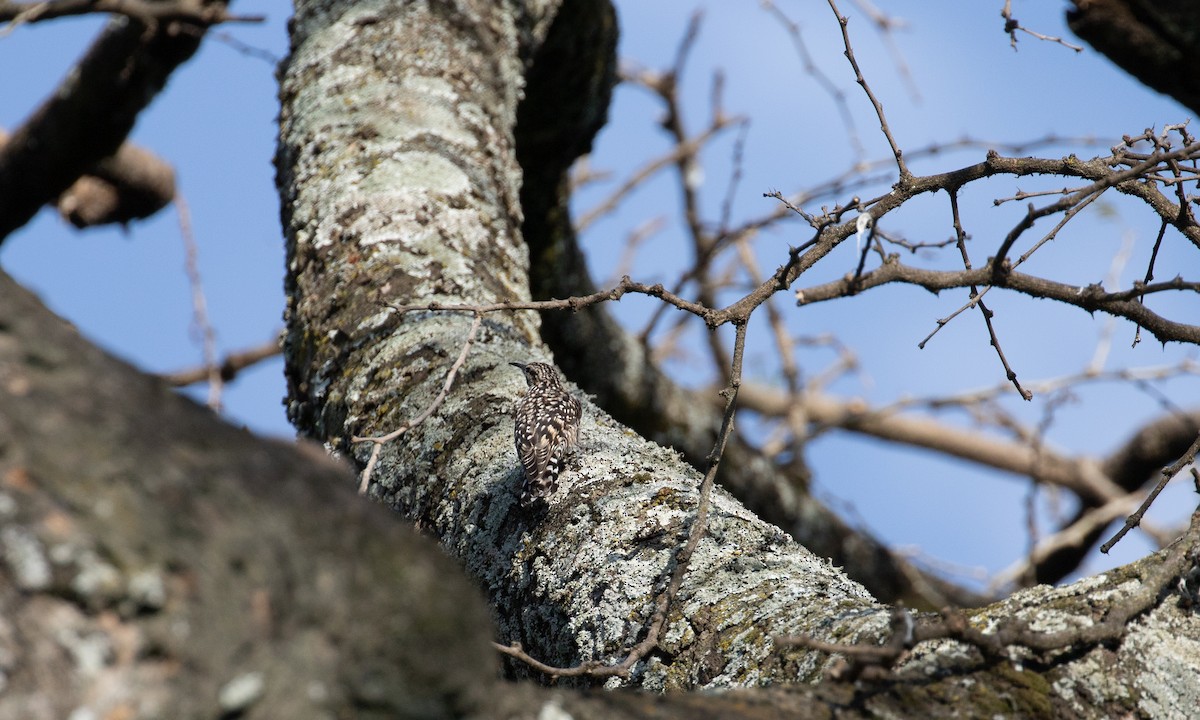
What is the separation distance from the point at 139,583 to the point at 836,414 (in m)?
7.66

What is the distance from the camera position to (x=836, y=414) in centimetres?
834

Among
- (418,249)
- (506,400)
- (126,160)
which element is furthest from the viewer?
(126,160)

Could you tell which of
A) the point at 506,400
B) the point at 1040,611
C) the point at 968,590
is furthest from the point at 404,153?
the point at 968,590

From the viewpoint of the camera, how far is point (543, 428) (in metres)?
2.70

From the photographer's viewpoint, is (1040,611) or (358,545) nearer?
(358,545)

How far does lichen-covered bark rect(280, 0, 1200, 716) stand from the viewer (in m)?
1.83

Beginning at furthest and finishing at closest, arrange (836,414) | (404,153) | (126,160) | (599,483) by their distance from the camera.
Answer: (836,414) < (126,160) < (404,153) < (599,483)

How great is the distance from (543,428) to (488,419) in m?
0.24

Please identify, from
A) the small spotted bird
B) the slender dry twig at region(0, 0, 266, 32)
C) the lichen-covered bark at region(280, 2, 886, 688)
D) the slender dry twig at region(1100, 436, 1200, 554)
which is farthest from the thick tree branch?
the slender dry twig at region(1100, 436, 1200, 554)

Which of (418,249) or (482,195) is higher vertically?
(482,195)

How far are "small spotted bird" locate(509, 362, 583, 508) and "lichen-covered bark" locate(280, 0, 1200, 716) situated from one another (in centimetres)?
5

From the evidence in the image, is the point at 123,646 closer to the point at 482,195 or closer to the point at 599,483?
the point at 599,483

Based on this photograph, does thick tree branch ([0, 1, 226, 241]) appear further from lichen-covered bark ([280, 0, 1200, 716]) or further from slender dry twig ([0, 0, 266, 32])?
lichen-covered bark ([280, 0, 1200, 716])

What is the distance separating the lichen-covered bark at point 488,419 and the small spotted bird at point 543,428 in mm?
47
